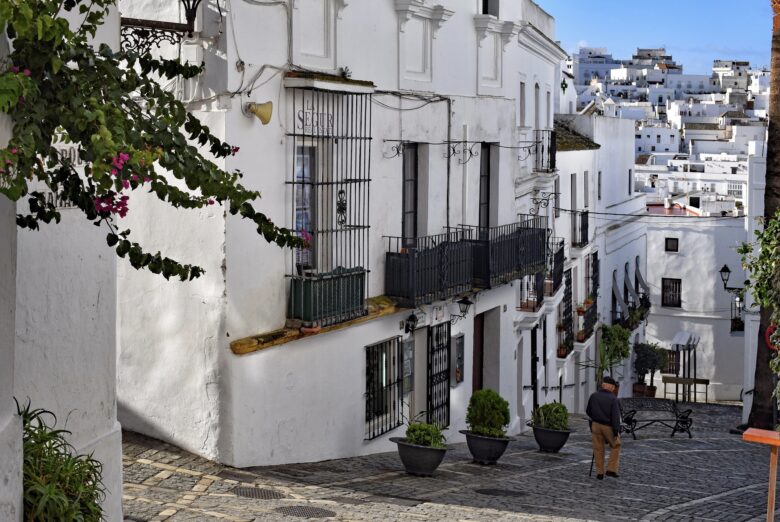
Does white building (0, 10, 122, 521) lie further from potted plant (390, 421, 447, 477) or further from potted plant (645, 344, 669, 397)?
potted plant (645, 344, 669, 397)

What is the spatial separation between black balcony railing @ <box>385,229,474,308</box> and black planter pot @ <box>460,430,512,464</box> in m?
1.97

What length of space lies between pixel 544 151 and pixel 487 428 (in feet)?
36.7

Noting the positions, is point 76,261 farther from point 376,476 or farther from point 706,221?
point 706,221

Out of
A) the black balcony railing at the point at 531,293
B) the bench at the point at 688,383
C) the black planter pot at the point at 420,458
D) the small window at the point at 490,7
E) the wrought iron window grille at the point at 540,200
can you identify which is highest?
the small window at the point at 490,7

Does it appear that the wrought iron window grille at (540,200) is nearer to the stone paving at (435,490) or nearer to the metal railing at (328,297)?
the stone paving at (435,490)

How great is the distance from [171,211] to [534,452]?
758 centimetres

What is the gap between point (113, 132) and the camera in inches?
240

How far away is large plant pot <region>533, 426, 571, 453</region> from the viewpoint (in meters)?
17.8

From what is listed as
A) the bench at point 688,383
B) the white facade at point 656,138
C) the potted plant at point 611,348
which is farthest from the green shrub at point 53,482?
the white facade at point 656,138

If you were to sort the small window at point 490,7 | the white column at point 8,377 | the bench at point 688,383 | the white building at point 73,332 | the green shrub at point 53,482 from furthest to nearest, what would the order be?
the bench at point 688,383, the small window at point 490,7, the white building at point 73,332, the green shrub at point 53,482, the white column at point 8,377

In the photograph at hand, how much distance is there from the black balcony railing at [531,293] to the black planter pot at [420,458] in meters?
9.50

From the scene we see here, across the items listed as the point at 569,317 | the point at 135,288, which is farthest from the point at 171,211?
the point at 569,317

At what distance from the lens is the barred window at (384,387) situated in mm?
15734

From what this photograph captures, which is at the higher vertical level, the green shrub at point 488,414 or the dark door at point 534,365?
the green shrub at point 488,414
